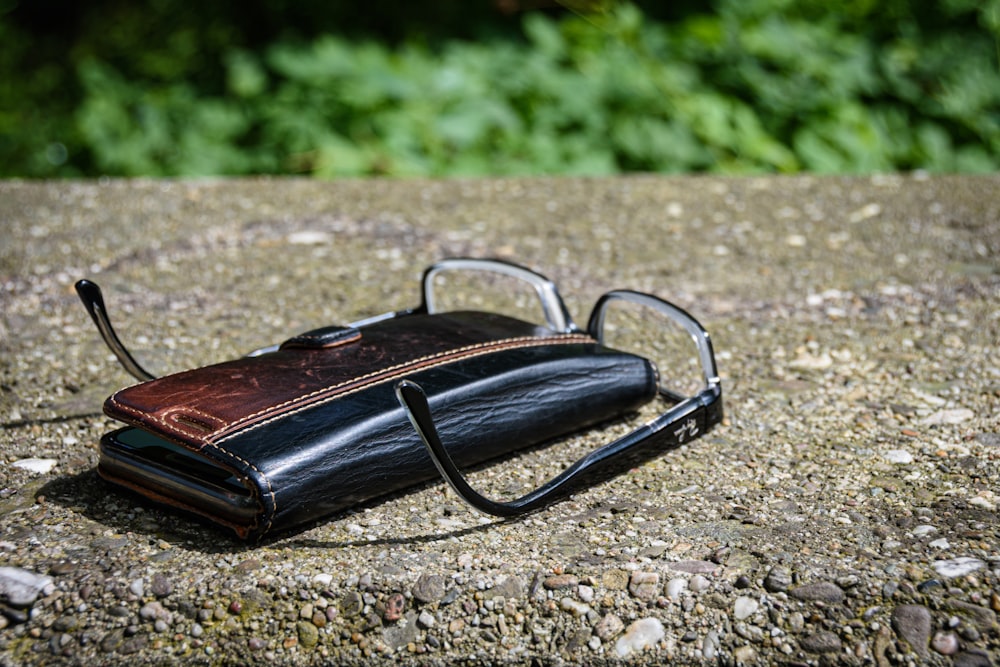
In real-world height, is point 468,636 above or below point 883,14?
below

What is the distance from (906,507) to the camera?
1.50 m

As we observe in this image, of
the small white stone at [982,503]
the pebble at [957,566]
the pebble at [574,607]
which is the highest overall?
the pebble at [957,566]

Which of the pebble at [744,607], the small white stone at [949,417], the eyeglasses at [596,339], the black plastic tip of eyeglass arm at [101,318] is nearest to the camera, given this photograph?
the pebble at [744,607]

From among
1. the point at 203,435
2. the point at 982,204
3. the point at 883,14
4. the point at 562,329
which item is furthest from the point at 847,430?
the point at 883,14

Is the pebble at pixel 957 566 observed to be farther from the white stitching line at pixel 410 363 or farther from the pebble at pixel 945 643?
the white stitching line at pixel 410 363

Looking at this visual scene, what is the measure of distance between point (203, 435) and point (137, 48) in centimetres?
519

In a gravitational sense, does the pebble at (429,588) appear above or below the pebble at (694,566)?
below

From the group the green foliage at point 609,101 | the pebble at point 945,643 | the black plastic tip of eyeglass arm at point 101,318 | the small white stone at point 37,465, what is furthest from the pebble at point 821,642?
the green foliage at point 609,101

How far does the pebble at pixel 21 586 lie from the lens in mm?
1284

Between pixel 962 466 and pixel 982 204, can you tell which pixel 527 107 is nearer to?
pixel 982 204

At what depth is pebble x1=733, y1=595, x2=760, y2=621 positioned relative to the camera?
127 centimetres

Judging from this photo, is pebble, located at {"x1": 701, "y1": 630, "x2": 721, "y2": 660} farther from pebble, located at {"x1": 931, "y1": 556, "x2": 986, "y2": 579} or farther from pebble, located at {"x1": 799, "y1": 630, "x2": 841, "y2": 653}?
pebble, located at {"x1": 931, "y1": 556, "x2": 986, "y2": 579}

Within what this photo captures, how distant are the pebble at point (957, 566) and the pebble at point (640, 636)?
0.36m

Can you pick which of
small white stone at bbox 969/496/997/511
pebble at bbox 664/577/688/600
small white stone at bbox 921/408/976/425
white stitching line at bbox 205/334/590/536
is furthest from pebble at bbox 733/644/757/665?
small white stone at bbox 921/408/976/425
